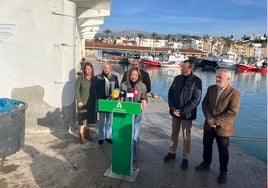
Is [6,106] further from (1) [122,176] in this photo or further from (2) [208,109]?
(2) [208,109]

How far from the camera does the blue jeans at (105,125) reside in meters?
6.12

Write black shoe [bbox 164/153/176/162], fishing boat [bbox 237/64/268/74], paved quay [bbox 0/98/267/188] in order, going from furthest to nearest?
fishing boat [bbox 237/64/268/74] < black shoe [bbox 164/153/176/162] < paved quay [bbox 0/98/267/188]

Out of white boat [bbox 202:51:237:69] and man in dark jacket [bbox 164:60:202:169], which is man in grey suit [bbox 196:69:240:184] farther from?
white boat [bbox 202:51:237:69]

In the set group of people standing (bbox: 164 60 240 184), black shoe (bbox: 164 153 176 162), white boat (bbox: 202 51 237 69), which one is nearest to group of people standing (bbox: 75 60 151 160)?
group of people standing (bbox: 164 60 240 184)

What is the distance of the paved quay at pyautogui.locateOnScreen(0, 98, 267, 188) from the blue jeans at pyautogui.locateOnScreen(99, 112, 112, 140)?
189 millimetres

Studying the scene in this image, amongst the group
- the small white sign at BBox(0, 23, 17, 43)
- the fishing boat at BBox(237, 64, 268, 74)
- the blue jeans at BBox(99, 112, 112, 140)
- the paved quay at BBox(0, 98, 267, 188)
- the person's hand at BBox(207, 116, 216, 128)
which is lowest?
the fishing boat at BBox(237, 64, 268, 74)

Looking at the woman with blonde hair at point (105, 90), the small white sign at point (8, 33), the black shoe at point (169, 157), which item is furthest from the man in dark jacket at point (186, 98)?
the small white sign at point (8, 33)

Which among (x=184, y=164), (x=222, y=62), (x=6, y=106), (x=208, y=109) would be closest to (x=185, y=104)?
(x=208, y=109)

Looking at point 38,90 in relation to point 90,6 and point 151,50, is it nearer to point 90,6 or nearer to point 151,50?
point 90,6

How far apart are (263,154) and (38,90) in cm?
774

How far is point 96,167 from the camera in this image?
5121 mm

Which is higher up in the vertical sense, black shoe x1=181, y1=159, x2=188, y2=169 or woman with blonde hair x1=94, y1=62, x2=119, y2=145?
woman with blonde hair x1=94, y1=62, x2=119, y2=145

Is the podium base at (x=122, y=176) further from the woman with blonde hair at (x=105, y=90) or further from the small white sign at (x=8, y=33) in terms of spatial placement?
the small white sign at (x=8, y=33)

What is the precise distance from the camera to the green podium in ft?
14.6
